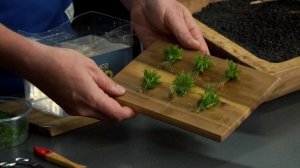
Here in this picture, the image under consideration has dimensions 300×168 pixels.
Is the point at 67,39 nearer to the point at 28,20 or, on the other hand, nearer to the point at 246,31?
the point at 28,20

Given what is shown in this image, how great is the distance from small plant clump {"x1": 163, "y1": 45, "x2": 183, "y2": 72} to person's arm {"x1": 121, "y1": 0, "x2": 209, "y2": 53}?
0.13ft

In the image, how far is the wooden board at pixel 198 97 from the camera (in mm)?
842

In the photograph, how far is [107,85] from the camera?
0.92m

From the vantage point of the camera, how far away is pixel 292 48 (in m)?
1.14

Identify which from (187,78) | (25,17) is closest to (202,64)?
(187,78)

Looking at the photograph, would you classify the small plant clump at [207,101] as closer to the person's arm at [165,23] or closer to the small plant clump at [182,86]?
the small plant clump at [182,86]

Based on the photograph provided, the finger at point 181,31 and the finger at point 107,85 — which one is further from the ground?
the finger at point 181,31

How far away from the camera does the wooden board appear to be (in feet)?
2.76

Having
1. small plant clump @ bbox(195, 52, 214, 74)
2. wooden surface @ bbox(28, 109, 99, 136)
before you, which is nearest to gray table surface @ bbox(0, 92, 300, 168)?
wooden surface @ bbox(28, 109, 99, 136)

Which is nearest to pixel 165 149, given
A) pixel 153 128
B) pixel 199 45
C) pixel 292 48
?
pixel 153 128

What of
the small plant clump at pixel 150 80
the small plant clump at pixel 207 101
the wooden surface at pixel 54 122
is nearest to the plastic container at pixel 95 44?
the wooden surface at pixel 54 122

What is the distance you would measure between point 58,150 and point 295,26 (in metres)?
0.62

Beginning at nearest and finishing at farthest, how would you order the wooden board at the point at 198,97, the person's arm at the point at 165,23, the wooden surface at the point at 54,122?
the wooden board at the point at 198,97
the wooden surface at the point at 54,122
the person's arm at the point at 165,23

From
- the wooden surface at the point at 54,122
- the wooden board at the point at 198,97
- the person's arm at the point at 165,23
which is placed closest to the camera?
the wooden board at the point at 198,97
